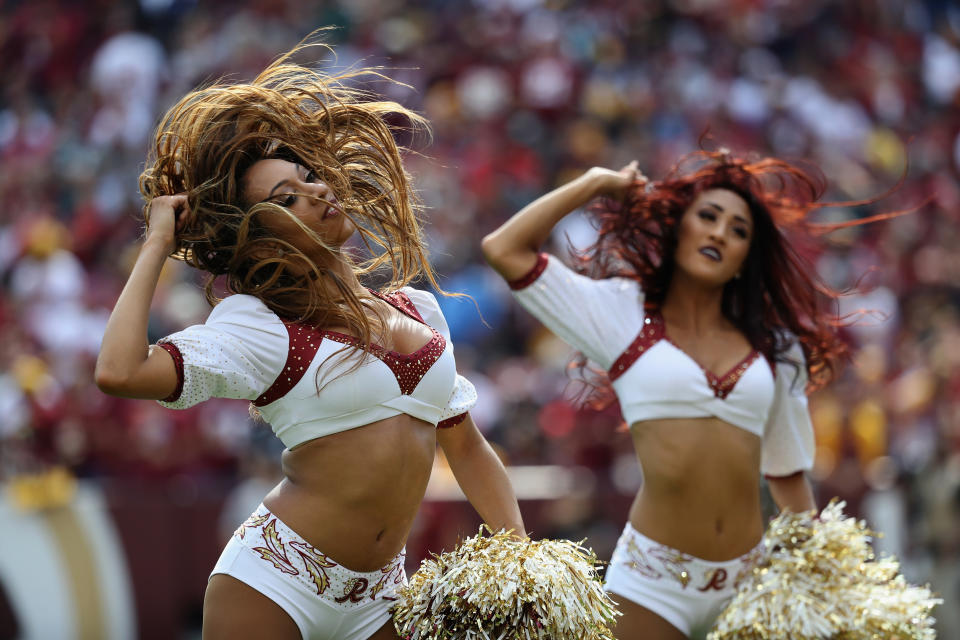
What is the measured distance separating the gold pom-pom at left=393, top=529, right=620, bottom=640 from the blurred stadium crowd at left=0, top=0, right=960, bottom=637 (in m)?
4.31

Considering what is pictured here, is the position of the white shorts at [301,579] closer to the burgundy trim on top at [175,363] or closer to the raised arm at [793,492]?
the burgundy trim on top at [175,363]

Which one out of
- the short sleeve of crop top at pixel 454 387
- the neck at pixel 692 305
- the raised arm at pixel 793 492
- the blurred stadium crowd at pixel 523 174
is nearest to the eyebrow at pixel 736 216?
the neck at pixel 692 305

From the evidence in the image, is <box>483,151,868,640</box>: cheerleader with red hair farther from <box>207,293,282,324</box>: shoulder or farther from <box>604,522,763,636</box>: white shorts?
<box>207,293,282,324</box>: shoulder

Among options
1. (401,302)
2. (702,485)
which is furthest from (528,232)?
(702,485)

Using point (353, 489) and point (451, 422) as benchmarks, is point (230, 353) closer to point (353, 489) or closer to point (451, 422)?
point (353, 489)

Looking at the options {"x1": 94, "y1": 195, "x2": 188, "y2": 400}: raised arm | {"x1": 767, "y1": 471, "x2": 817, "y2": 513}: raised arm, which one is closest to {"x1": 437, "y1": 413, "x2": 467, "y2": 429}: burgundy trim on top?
{"x1": 94, "y1": 195, "x2": 188, "y2": 400}: raised arm

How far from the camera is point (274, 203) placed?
314 cm

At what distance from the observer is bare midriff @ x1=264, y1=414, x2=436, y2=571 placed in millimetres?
3061

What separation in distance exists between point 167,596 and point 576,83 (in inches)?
270

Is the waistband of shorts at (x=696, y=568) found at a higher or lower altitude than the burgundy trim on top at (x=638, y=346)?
lower

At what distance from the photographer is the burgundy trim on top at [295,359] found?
3.03 m

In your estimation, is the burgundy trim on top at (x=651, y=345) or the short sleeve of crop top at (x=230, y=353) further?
the burgundy trim on top at (x=651, y=345)

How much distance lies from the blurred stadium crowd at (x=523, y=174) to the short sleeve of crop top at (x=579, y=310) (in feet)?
11.7

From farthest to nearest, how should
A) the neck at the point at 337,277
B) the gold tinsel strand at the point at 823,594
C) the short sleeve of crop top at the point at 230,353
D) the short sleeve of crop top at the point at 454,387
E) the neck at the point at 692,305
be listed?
the neck at the point at 692,305 → the gold tinsel strand at the point at 823,594 → the short sleeve of crop top at the point at 454,387 → the neck at the point at 337,277 → the short sleeve of crop top at the point at 230,353
